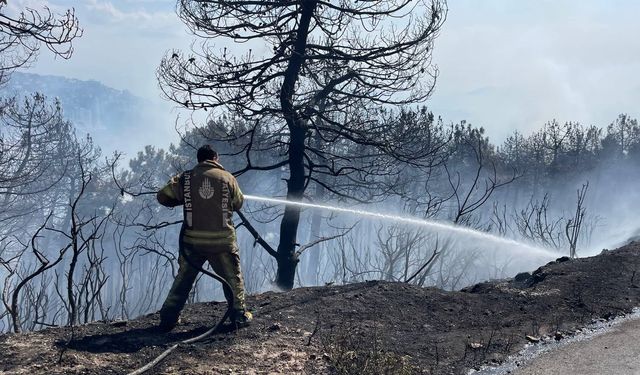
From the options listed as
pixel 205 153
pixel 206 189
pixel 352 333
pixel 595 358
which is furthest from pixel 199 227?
pixel 595 358

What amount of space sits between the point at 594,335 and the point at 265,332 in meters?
3.54

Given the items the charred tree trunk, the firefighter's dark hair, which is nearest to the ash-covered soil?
the firefighter's dark hair

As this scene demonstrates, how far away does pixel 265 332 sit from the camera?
5.96 metres

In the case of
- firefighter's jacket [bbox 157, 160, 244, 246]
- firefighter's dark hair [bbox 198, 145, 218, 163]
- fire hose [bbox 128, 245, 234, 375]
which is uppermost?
firefighter's dark hair [bbox 198, 145, 218, 163]

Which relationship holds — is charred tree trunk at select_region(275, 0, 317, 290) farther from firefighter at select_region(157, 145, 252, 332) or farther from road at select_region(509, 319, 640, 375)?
road at select_region(509, 319, 640, 375)

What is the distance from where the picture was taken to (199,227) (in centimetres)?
604

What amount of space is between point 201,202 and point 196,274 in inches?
28.6

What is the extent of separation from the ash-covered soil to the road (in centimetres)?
29

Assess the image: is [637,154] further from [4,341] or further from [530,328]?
[4,341]

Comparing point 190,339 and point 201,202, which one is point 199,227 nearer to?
point 201,202

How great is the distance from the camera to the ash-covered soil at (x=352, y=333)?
514 cm

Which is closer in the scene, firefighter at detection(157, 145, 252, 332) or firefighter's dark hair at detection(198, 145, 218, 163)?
firefighter at detection(157, 145, 252, 332)

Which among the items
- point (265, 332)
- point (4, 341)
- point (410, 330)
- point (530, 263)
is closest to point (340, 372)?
point (265, 332)

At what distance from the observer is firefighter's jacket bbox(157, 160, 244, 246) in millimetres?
6004
